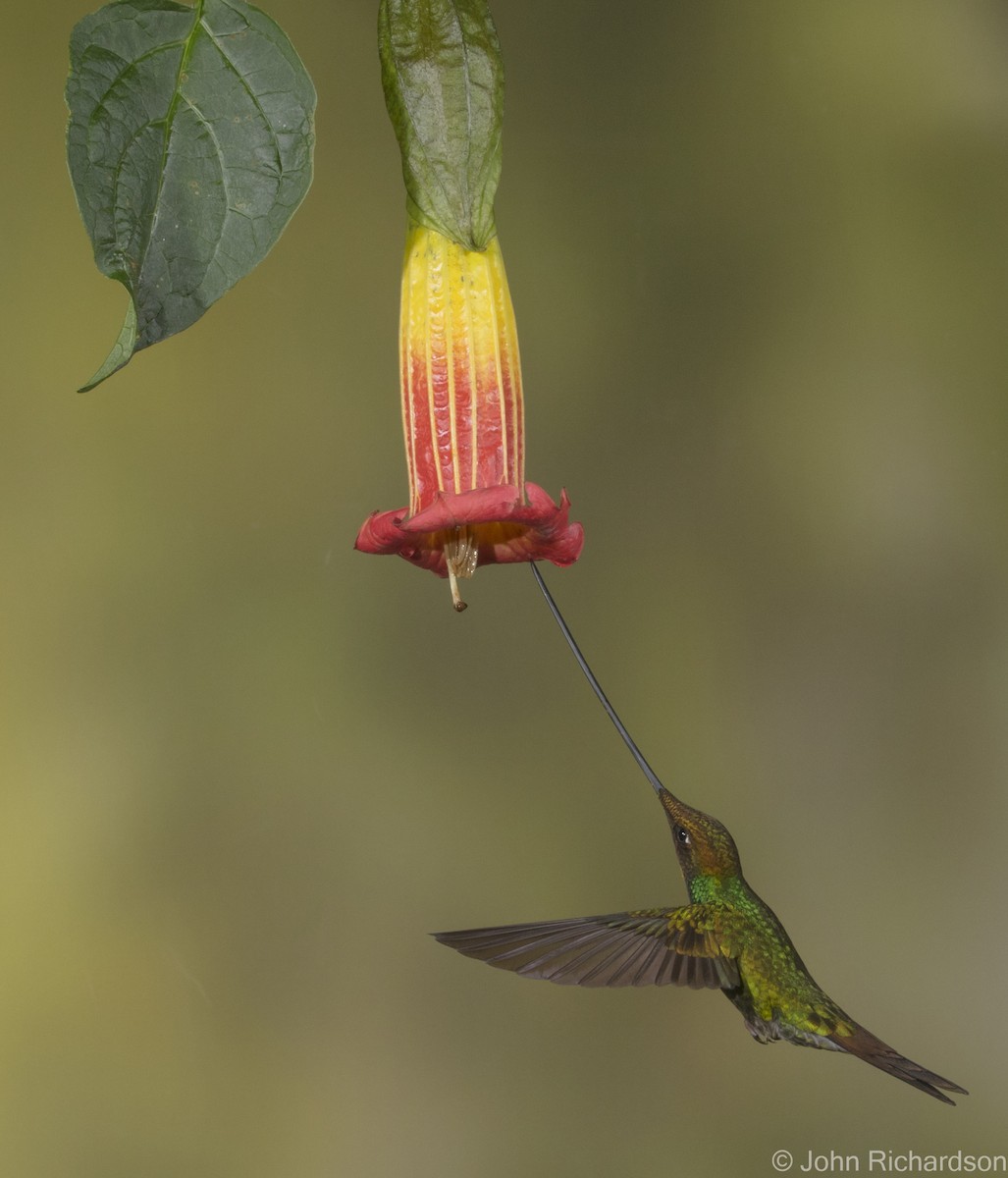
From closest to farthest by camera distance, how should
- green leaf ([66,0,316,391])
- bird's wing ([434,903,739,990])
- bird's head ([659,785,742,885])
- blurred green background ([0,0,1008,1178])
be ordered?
green leaf ([66,0,316,391]) < bird's wing ([434,903,739,990]) < bird's head ([659,785,742,885]) < blurred green background ([0,0,1008,1178])

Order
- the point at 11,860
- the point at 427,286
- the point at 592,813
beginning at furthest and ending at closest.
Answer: the point at 592,813 < the point at 11,860 < the point at 427,286

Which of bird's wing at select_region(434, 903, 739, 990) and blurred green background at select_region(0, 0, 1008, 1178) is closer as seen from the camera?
bird's wing at select_region(434, 903, 739, 990)

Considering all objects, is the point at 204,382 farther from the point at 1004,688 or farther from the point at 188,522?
the point at 1004,688

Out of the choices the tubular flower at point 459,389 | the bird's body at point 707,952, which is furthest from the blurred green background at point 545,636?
the tubular flower at point 459,389

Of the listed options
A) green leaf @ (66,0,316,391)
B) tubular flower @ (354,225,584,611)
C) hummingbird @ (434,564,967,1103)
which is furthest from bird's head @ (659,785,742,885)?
green leaf @ (66,0,316,391)

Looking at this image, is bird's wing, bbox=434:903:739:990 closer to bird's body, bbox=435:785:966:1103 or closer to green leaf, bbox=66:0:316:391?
bird's body, bbox=435:785:966:1103

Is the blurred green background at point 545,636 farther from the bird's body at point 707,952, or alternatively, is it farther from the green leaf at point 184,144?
the green leaf at point 184,144

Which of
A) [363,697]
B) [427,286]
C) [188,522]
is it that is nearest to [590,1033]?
[363,697]
